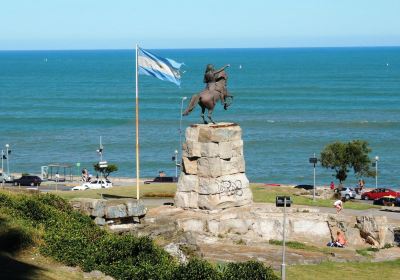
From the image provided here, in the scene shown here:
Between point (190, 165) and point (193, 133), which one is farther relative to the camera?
point (190, 165)

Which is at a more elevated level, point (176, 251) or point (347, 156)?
→ point (176, 251)

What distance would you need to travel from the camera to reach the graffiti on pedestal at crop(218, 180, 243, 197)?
137ft

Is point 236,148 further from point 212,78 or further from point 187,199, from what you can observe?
point 212,78

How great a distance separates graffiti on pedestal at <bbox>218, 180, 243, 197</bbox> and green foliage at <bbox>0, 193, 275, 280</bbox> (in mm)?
8951

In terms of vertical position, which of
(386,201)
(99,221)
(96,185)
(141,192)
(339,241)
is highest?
(99,221)

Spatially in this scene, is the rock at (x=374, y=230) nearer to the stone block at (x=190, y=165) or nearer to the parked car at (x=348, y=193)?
the stone block at (x=190, y=165)

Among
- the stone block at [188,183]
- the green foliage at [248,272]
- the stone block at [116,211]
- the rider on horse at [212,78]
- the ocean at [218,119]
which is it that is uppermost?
the rider on horse at [212,78]

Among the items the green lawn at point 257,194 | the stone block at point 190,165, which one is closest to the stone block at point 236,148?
the stone block at point 190,165

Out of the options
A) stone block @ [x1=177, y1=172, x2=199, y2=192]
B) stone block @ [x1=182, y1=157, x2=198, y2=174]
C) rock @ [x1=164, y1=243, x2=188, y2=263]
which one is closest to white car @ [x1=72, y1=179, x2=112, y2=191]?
stone block @ [x1=177, y1=172, x2=199, y2=192]

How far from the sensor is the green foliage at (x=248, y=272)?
27531mm

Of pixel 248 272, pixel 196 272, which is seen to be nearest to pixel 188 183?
pixel 248 272

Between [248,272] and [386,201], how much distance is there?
32869mm

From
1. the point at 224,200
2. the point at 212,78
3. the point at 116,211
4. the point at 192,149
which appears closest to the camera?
the point at 116,211

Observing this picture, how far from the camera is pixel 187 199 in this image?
42250mm
